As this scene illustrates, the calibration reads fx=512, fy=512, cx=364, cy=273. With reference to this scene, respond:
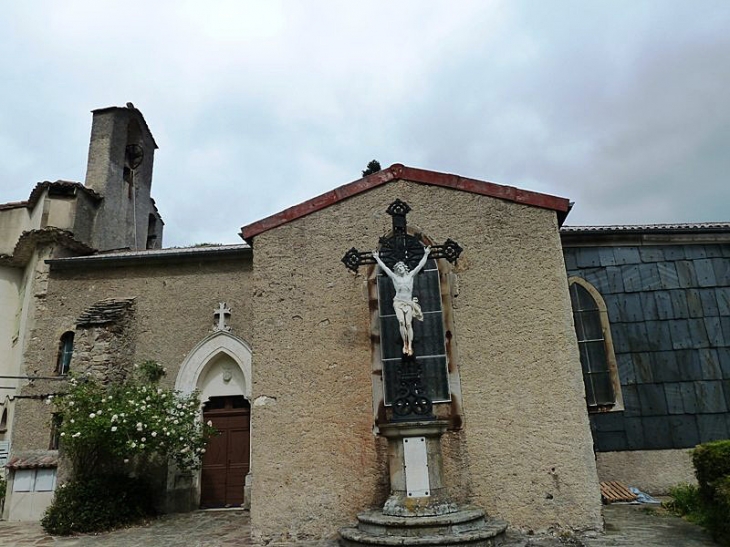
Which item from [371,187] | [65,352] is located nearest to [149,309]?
[65,352]

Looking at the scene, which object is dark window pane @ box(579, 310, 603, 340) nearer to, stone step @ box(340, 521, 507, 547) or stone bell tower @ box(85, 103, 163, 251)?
stone step @ box(340, 521, 507, 547)

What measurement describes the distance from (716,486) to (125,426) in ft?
25.9

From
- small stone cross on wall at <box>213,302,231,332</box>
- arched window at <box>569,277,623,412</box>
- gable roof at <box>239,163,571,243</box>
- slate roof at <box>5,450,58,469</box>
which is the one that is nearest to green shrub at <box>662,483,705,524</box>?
arched window at <box>569,277,623,412</box>

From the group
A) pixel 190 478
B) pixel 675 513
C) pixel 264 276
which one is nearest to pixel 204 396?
pixel 190 478

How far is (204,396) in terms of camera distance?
392 inches

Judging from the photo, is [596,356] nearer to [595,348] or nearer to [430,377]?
[595,348]

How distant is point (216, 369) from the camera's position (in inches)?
396

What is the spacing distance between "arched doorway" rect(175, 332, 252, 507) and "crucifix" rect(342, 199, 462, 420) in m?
4.81

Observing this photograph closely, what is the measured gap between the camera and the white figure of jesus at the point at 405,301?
5434 mm

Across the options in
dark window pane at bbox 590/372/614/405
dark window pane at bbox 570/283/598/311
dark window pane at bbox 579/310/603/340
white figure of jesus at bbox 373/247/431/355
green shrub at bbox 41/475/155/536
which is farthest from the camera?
dark window pane at bbox 570/283/598/311

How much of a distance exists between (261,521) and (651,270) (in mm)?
7008

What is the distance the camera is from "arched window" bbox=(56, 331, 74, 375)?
34.0 ft

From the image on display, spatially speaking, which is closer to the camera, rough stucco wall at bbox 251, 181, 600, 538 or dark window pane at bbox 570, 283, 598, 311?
rough stucco wall at bbox 251, 181, 600, 538

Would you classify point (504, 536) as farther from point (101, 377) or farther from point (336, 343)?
point (101, 377)
